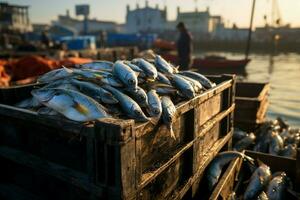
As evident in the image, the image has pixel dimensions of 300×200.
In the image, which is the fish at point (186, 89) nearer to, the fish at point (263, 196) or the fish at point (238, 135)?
the fish at point (263, 196)

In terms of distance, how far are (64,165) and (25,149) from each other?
26.5 inches

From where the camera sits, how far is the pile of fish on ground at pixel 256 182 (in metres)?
4.68

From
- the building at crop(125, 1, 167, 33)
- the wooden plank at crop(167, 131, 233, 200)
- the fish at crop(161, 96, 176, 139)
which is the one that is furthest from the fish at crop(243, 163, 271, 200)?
the building at crop(125, 1, 167, 33)

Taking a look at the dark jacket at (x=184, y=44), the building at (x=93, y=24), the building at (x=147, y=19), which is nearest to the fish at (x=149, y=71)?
the dark jacket at (x=184, y=44)

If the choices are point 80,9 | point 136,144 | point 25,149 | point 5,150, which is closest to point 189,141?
point 136,144

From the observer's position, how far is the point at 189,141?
3.89 m

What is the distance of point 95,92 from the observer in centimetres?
334

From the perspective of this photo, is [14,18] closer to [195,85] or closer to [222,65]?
[222,65]

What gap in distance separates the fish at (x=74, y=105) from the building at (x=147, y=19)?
90.3 metres

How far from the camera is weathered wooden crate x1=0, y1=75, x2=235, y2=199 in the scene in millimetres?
2490

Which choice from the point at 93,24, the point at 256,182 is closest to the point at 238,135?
the point at 256,182

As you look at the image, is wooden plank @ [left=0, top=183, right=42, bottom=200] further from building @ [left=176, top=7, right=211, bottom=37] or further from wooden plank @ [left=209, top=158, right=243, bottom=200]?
building @ [left=176, top=7, right=211, bottom=37]

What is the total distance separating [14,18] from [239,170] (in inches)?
1996

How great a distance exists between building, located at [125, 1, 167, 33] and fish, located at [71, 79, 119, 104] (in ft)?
295
